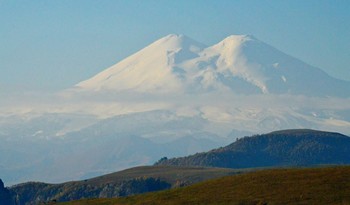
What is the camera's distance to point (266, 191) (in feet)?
286

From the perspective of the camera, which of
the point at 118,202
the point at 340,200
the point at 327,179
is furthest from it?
the point at 118,202

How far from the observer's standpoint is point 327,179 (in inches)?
3469

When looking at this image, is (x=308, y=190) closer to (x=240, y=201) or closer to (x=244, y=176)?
(x=240, y=201)

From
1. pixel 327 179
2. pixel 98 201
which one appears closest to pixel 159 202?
pixel 98 201

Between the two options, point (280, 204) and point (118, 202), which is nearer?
point (280, 204)

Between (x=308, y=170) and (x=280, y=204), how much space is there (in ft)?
51.6

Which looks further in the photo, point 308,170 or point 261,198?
point 308,170

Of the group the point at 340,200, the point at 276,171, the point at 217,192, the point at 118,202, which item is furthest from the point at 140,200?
the point at 340,200

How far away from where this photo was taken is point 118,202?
9394 cm

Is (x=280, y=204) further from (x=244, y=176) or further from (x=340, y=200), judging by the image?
(x=244, y=176)

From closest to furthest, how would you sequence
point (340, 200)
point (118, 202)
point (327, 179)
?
point (340, 200) → point (327, 179) → point (118, 202)

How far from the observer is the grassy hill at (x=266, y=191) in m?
82.4

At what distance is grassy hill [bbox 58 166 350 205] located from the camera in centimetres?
8238

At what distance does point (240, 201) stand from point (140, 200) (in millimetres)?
13471
